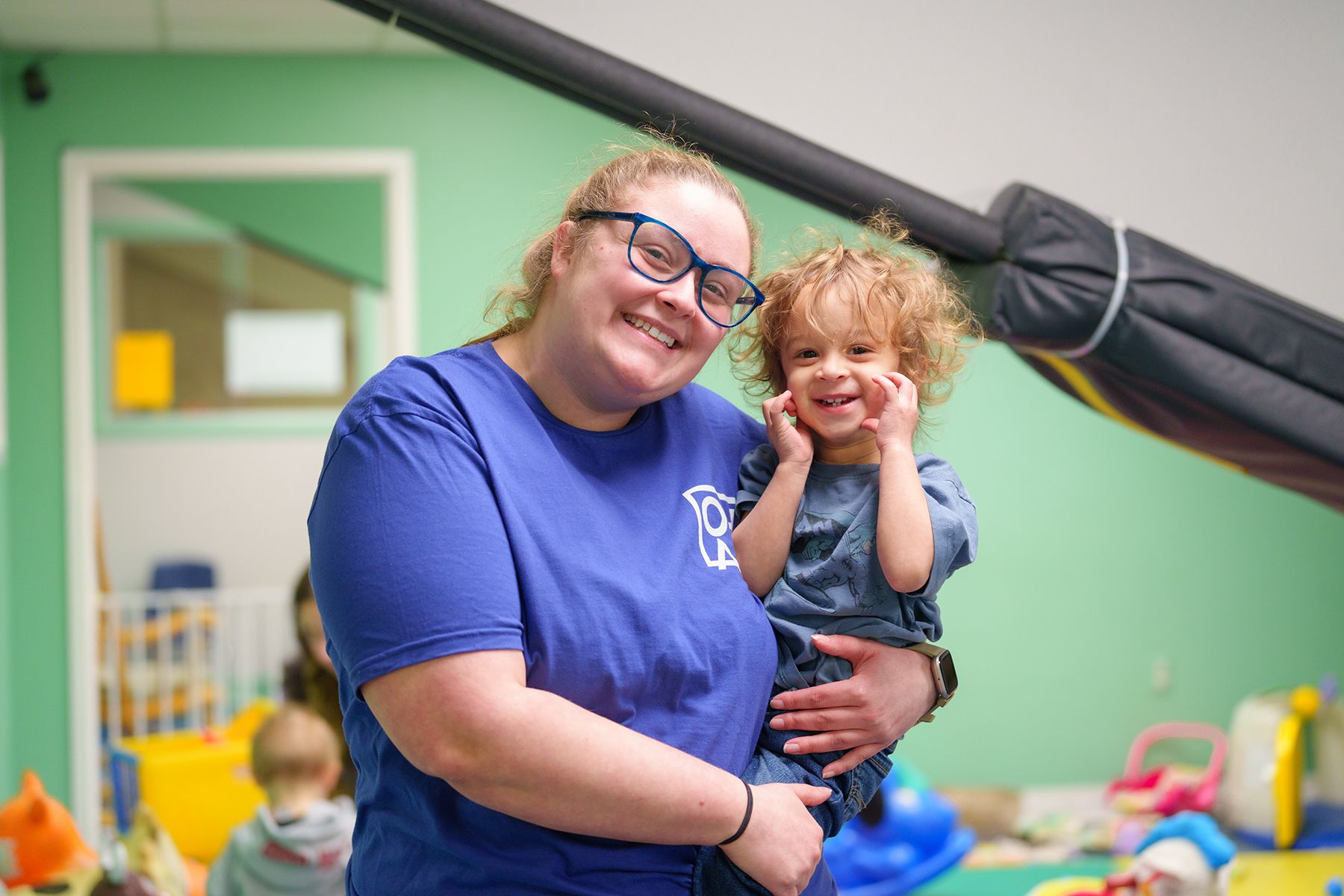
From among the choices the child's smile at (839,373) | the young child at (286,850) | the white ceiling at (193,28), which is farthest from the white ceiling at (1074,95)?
the white ceiling at (193,28)

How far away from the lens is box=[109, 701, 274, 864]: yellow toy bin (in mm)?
3701

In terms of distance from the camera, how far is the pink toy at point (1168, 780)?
13.7 feet

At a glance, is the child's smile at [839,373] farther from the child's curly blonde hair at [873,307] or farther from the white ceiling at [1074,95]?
the white ceiling at [1074,95]

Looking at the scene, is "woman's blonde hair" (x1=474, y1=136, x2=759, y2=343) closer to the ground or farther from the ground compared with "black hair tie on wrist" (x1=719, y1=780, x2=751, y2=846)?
farther from the ground

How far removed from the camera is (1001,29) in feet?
4.76

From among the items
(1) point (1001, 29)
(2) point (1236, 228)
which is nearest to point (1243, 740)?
(2) point (1236, 228)

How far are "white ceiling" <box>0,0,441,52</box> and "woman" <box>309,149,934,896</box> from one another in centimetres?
298

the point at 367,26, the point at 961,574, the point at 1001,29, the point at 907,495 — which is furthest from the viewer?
the point at 961,574

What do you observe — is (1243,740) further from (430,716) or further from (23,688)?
(23,688)

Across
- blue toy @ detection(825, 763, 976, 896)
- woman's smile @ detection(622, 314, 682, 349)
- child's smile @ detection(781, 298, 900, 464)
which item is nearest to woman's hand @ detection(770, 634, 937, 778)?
child's smile @ detection(781, 298, 900, 464)

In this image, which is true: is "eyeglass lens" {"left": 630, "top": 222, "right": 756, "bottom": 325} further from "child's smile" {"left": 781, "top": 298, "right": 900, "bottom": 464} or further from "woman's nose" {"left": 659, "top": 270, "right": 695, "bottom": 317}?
"child's smile" {"left": 781, "top": 298, "right": 900, "bottom": 464}

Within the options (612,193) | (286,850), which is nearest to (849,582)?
(612,193)

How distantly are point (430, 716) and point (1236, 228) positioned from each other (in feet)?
4.18

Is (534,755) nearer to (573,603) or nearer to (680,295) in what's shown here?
(573,603)
